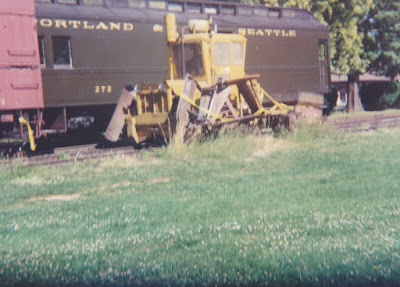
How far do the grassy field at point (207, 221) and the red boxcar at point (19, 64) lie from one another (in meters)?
2.88

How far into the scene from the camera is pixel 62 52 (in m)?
13.2

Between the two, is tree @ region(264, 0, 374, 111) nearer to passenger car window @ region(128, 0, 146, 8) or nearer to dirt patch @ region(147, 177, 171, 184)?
passenger car window @ region(128, 0, 146, 8)

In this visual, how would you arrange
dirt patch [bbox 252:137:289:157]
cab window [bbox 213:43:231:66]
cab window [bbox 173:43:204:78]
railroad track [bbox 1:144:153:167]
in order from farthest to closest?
cab window [bbox 213:43:231:66], cab window [bbox 173:43:204:78], dirt patch [bbox 252:137:289:157], railroad track [bbox 1:144:153:167]

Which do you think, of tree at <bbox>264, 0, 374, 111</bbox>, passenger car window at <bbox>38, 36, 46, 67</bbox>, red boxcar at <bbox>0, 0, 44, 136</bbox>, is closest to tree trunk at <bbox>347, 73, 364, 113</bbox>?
tree at <bbox>264, 0, 374, 111</bbox>

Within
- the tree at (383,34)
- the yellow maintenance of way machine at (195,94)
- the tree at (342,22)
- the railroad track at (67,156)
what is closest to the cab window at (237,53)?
the yellow maintenance of way machine at (195,94)

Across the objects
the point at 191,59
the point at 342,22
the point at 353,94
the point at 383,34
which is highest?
the point at 342,22

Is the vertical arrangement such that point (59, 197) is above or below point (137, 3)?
below

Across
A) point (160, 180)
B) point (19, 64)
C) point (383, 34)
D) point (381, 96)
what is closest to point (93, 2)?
point (19, 64)

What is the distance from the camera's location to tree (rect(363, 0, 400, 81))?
95.5ft

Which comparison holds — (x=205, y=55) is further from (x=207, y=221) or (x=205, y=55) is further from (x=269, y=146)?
(x=207, y=221)

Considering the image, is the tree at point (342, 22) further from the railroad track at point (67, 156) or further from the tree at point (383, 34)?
the railroad track at point (67, 156)

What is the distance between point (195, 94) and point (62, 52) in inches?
157

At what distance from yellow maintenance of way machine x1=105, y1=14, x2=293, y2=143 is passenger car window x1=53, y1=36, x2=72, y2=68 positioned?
1.94 metres

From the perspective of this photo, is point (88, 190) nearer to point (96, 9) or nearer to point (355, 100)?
point (96, 9)
